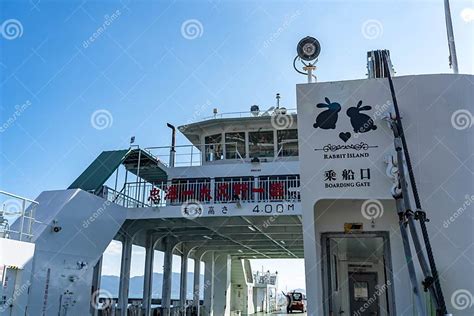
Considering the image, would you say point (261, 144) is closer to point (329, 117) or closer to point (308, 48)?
point (308, 48)

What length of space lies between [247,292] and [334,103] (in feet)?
62.5

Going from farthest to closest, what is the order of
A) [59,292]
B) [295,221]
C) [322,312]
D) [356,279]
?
[295,221], [356,279], [59,292], [322,312]

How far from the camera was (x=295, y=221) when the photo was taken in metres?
11.3

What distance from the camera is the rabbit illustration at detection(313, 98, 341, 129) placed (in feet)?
17.2

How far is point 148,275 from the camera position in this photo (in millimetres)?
12852

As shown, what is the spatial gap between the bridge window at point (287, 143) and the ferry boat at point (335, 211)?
1.19 ft

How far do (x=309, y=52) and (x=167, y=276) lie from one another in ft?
35.0

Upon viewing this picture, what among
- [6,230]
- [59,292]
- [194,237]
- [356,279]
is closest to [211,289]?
[194,237]

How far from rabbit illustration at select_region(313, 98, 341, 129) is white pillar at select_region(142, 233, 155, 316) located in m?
9.37

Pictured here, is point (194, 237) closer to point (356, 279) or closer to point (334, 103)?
point (356, 279)

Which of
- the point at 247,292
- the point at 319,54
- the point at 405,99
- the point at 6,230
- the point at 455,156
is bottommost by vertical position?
the point at 247,292

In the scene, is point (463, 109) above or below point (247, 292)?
above

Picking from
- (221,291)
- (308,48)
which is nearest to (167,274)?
(221,291)

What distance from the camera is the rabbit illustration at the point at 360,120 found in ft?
16.8
